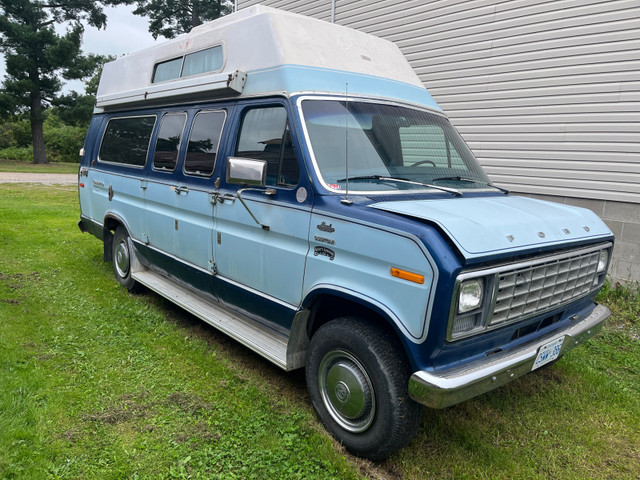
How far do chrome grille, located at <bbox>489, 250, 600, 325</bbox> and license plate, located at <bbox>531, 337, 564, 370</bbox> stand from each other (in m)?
0.25

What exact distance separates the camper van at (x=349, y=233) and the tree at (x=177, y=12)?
31.2 meters

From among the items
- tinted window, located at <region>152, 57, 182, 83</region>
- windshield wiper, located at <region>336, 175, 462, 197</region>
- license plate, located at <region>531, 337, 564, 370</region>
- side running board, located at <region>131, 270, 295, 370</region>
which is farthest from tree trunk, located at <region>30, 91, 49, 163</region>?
license plate, located at <region>531, 337, 564, 370</region>

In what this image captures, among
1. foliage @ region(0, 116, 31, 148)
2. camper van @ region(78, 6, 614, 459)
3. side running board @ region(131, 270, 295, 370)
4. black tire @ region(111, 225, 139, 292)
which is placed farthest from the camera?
foliage @ region(0, 116, 31, 148)

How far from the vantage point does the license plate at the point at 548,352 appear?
120 inches

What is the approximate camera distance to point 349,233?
303 cm

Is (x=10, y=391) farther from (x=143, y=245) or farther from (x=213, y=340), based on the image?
(x=143, y=245)

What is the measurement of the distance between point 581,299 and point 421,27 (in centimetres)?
659

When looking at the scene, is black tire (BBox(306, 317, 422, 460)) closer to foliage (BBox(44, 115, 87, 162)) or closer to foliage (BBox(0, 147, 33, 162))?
foliage (BBox(0, 147, 33, 162))

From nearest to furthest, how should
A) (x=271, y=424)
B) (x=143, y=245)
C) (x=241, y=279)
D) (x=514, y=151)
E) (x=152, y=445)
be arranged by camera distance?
(x=152, y=445) < (x=271, y=424) < (x=241, y=279) < (x=143, y=245) < (x=514, y=151)

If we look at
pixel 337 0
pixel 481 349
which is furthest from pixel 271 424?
pixel 337 0

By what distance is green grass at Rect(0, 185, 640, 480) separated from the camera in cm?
302

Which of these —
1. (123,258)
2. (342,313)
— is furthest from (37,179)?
(342,313)

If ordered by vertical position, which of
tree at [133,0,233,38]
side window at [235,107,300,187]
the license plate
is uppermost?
tree at [133,0,233,38]

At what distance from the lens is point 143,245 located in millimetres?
5660
